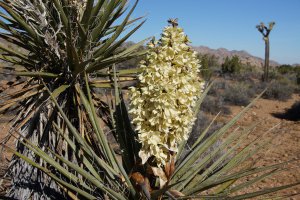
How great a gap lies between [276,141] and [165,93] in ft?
21.0

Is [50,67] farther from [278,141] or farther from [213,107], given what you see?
[213,107]

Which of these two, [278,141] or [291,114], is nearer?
[278,141]

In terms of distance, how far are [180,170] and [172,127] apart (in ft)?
2.13

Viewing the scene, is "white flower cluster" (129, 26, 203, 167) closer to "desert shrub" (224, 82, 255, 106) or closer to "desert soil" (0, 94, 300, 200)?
"desert soil" (0, 94, 300, 200)

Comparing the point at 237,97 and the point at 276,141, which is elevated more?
the point at 237,97

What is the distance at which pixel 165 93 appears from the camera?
1783mm

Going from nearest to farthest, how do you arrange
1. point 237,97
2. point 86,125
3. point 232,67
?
point 86,125, point 237,97, point 232,67

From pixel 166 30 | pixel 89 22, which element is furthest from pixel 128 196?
pixel 89 22

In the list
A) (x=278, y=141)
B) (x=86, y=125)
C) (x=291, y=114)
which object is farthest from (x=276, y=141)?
(x=86, y=125)

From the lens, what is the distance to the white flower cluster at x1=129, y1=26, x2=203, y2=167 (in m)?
1.81

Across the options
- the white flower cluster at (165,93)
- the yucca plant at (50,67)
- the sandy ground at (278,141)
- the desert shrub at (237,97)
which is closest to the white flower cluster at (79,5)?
the yucca plant at (50,67)

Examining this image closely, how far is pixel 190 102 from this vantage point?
6.23ft

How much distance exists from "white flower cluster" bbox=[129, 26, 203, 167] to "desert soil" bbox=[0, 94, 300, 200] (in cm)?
76

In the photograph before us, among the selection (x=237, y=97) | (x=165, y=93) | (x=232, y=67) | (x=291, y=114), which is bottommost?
(x=291, y=114)
